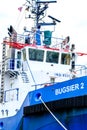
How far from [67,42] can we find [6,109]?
455 centimetres

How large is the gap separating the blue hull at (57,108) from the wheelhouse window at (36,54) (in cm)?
272

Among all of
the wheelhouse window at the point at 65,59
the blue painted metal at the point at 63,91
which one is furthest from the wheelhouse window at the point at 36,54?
the blue painted metal at the point at 63,91

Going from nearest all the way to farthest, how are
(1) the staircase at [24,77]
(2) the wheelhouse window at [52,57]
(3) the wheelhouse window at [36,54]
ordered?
(1) the staircase at [24,77], (3) the wheelhouse window at [36,54], (2) the wheelhouse window at [52,57]

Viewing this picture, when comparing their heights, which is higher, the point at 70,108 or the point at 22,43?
the point at 22,43

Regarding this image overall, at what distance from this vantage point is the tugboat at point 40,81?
1305cm

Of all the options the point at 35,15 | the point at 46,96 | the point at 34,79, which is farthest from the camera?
the point at 35,15

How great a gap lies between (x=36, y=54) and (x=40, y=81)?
1.06m

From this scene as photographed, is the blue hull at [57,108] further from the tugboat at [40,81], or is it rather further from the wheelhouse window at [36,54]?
the wheelhouse window at [36,54]

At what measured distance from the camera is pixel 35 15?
19031mm

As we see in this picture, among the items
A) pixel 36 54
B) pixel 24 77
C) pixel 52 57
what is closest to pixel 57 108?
pixel 24 77

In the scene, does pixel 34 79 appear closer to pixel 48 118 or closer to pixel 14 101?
pixel 14 101

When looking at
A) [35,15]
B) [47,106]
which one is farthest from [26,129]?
[35,15]

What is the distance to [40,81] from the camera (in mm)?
17266

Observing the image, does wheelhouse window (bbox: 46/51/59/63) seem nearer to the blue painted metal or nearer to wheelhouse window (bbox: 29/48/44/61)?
wheelhouse window (bbox: 29/48/44/61)
